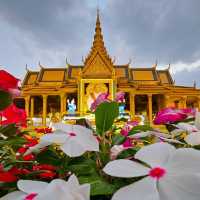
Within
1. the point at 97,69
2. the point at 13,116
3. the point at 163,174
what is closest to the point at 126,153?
the point at 163,174

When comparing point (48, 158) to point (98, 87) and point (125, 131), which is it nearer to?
point (125, 131)

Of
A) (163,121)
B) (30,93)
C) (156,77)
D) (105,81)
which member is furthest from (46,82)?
(163,121)

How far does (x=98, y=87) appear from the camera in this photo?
16.1m

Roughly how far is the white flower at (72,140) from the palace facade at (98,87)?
575 inches

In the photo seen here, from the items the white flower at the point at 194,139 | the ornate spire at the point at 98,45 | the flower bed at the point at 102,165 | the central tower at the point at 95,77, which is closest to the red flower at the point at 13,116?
the flower bed at the point at 102,165

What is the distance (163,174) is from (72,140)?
16 centimetres

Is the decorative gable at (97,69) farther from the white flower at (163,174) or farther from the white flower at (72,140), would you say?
the white flower at (163,174)

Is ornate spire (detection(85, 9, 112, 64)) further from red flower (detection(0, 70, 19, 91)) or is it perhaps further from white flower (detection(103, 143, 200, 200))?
white flower (detection(103, 143, 200, 200))

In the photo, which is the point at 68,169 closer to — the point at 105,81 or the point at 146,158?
the point at 146,158

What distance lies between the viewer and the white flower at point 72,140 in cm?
46

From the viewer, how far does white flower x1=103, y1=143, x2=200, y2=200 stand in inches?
13.3

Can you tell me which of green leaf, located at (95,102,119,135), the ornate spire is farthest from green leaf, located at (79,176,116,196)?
the ornate spire

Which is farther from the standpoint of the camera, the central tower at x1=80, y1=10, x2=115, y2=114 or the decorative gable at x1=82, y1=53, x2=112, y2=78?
the decorative gable at x1=82, y1=53, x2=112, y2=78

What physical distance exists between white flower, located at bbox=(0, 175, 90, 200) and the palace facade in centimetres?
1470
